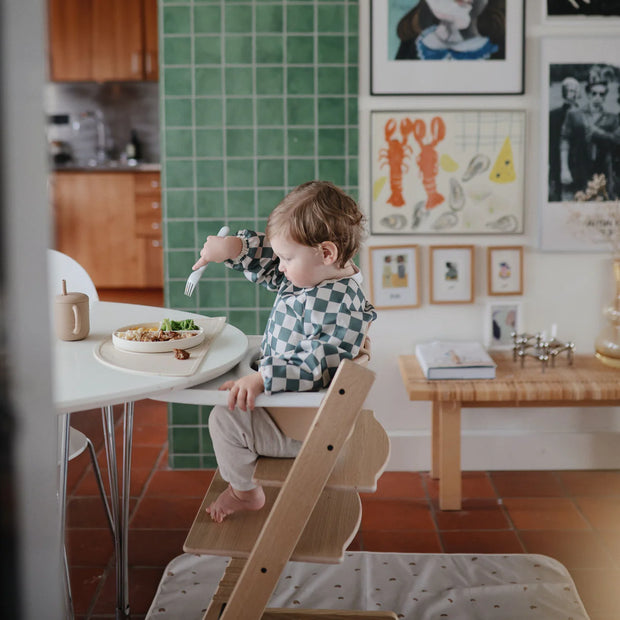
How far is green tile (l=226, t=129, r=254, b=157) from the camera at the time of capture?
9.24 ft

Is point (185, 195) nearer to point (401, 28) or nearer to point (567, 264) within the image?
point (401, 28)

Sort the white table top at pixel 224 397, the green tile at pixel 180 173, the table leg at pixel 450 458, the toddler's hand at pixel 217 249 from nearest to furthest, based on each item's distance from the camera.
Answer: the white table top at pixel 224 397
the toddler's hand at pixel 217 249
the table leg at pixel 450 458
the green tile at pixel 180 173

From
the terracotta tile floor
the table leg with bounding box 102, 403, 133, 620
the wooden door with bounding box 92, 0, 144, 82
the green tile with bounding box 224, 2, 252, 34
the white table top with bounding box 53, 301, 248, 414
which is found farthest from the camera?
the wooden door with bounding box 92, 0, 144, 82

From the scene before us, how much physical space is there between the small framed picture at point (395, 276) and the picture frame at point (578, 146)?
477 mm

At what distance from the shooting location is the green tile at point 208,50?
2.76 metres

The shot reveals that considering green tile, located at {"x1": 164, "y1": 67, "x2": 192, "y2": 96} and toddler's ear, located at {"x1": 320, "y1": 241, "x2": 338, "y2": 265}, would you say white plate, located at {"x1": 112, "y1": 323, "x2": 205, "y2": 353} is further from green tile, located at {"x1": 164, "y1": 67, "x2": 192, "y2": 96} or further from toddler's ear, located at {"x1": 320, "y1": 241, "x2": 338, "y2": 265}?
green tile, located at {"x1": 164, "y1": 67, "x2": 192, "y2": 96}

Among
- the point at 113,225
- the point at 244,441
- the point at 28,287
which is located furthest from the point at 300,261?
the point at 113,225

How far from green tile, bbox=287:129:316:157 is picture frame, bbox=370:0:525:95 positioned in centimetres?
28

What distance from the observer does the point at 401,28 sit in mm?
2740

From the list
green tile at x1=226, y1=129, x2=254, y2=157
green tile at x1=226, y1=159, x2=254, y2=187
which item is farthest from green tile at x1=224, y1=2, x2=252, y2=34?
green tile at x1=226, y1=159, x2=254, y2=187

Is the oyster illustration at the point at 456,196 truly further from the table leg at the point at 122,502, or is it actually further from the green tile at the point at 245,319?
the table leg at the point at 122,502

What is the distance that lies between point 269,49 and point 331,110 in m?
0.30

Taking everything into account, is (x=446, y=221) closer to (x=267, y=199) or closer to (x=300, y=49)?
(x=267, y=199)

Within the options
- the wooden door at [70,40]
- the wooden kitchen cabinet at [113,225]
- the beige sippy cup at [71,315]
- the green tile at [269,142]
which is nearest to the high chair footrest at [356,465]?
the beige sippy cup at [71,315]
